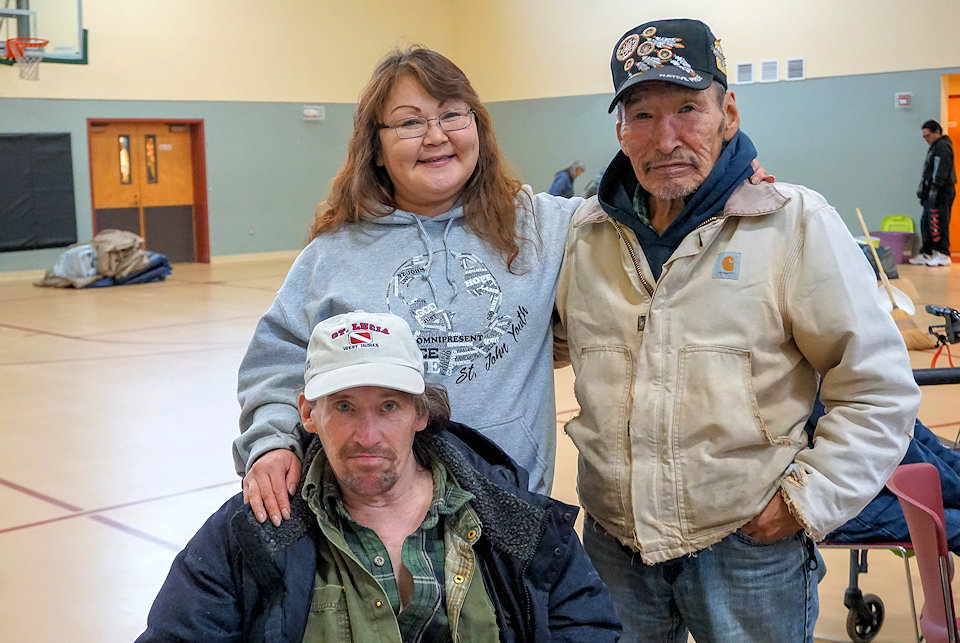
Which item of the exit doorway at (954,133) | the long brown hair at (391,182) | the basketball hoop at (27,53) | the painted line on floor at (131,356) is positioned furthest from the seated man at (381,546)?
the exit doorway at (954,133)

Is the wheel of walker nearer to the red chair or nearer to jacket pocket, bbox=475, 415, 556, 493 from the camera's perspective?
the red chair

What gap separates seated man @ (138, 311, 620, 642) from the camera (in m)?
1.64

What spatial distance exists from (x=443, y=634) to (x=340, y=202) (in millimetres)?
859

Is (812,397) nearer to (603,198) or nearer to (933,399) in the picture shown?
(603,198)

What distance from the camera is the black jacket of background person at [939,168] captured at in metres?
12.2

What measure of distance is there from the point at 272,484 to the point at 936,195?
39.9 ft

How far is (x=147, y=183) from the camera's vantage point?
48.2 ft

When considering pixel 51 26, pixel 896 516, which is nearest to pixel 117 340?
pixel 51 26

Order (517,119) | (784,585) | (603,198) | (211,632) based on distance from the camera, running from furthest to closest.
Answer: (517,119) → (603,198) → (784,585) → (211,632)

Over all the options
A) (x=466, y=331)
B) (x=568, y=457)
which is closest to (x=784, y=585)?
(x=466, y=331)

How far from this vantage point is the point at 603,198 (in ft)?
6.37

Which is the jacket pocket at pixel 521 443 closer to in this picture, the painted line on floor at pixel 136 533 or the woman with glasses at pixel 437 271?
the woman with glasses at pixel 437 271

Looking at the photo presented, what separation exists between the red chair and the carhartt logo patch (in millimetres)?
549

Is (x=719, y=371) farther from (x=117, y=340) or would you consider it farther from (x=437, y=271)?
(x=117, y=340)
